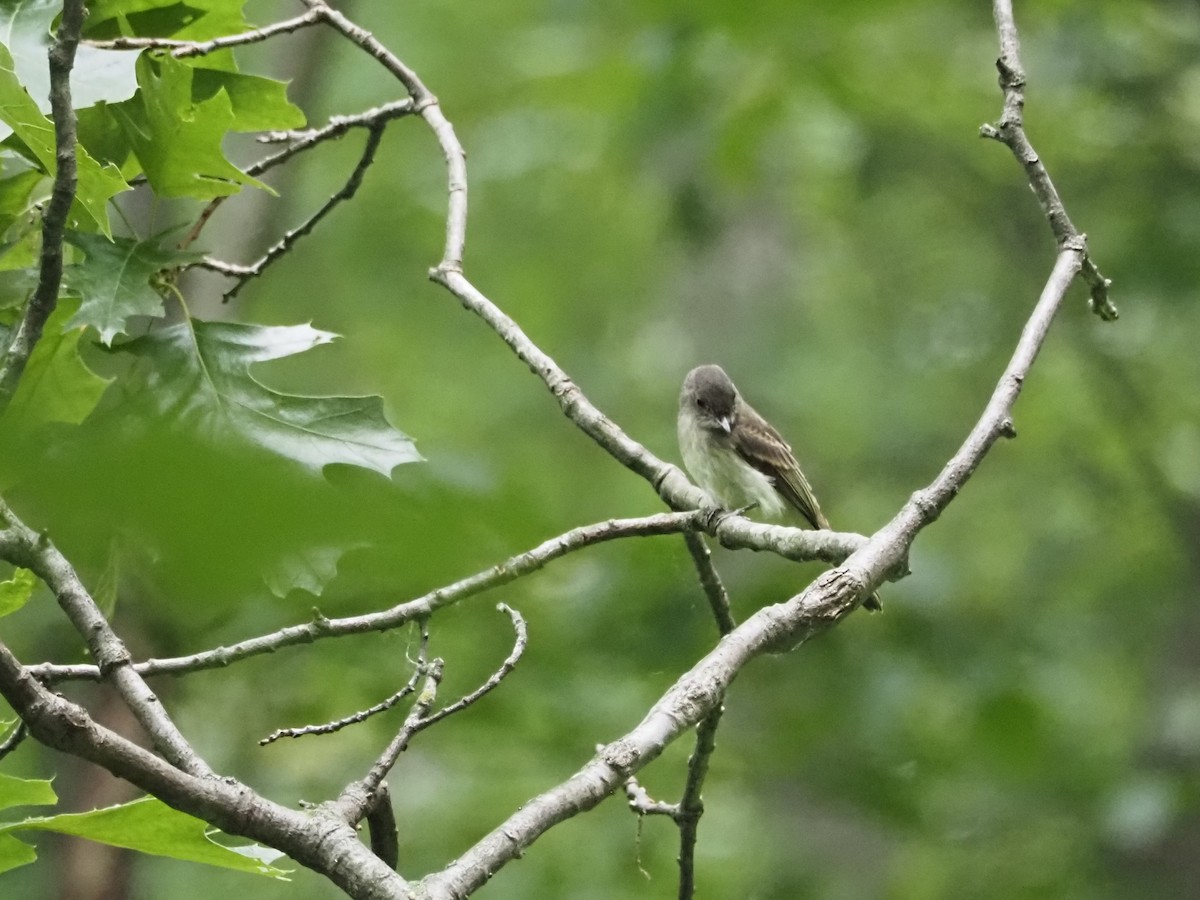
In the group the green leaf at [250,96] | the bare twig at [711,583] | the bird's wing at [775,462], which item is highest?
the bird's wing at [775,462]

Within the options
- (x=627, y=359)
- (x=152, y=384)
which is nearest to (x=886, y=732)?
(x=152, y=384)

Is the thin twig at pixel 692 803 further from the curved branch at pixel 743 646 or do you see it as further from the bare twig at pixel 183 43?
the bare twig at pixel 183 43

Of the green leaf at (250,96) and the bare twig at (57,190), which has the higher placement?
the green leaf at (250,96)

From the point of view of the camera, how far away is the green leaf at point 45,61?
8.08 feet

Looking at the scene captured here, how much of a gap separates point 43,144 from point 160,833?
1.14m

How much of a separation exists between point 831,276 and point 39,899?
1087 centimetres

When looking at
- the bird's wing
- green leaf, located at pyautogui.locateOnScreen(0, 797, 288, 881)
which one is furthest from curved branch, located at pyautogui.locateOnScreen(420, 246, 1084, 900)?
the bird's wing

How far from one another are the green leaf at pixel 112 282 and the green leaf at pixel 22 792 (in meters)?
0.82

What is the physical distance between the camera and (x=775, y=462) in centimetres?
685

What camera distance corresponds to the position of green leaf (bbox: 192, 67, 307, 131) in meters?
3.02

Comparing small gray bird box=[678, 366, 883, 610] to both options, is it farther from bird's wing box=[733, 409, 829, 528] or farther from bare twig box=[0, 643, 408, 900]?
bare twig box=[0, 643, 408, 900]

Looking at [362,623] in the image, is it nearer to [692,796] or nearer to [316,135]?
[692,796]

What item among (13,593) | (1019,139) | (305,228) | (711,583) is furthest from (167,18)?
(1019,139)

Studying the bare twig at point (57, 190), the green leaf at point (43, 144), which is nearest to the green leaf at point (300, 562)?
the bare twig at point (57, 190)
